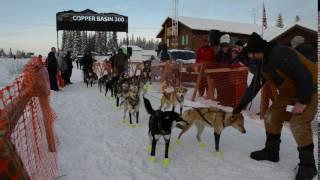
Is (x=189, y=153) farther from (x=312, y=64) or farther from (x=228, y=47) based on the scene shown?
(x=228, y=47)

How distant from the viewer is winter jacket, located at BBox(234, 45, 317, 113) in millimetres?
3928

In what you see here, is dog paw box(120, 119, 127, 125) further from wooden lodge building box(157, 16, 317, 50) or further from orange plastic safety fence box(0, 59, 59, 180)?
wooden lodge building box(157, 16, 317, 50)

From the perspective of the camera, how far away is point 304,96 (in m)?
3.91

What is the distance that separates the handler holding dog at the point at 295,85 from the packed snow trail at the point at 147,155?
450mm

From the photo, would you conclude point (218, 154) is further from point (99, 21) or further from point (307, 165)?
point (99, 21)

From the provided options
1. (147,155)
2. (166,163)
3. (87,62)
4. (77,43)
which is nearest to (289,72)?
(166,163)

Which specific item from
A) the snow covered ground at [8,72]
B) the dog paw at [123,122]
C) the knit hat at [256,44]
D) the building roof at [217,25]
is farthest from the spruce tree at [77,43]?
the knit hat at [256,44]

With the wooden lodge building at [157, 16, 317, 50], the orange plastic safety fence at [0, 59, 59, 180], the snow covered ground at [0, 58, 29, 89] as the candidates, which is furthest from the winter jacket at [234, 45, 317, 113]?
the wooden lodge building at [157, 16, 317, 50]

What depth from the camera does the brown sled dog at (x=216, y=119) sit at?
5129mm

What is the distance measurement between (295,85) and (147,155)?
7.52 ft

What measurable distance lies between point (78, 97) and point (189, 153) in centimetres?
768

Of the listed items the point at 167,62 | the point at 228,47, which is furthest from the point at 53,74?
the point at 228,47

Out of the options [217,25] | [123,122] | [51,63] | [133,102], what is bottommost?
[123,122]

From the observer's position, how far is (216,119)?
17.0 feet
